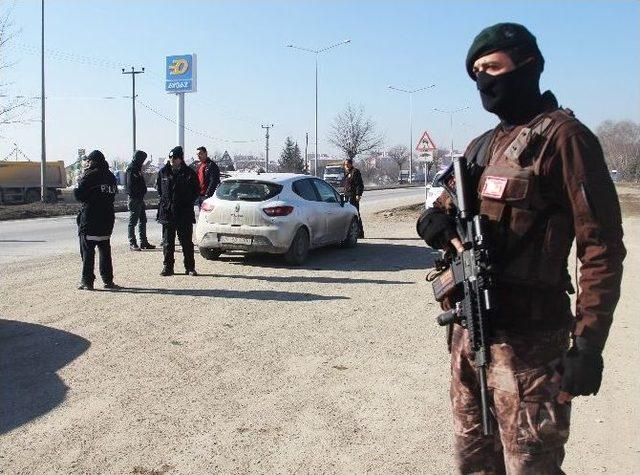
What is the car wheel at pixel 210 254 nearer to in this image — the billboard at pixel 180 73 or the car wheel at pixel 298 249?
the car wheel at pixel 298 249

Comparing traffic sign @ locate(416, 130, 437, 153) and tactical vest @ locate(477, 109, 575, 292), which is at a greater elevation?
traffic sign @ locate(416, 130, 437, 153)

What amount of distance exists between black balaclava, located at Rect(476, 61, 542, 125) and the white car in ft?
26.5

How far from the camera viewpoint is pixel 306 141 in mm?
76875

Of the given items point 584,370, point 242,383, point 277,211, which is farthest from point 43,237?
point 584,370

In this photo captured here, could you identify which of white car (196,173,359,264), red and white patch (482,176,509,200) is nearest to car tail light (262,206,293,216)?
white car (196,173,359,264)

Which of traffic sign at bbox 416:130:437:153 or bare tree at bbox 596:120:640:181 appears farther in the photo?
bare tree at bbox 596:120:640:181

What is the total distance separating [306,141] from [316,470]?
74249mm

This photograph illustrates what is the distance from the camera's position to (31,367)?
213 inches

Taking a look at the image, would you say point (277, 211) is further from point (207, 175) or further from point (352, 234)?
point (352, 234)

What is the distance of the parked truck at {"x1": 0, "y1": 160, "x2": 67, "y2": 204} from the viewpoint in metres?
36.0

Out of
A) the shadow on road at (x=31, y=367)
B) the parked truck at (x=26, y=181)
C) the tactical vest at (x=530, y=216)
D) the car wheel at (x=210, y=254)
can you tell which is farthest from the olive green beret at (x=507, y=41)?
the parked truck at (x=26, y=181)

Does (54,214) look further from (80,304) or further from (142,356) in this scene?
(142,356)

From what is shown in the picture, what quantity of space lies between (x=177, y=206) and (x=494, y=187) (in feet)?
25.4

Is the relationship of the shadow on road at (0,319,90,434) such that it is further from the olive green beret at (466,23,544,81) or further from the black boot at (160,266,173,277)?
the olive green beret at (466,23,544,81)
